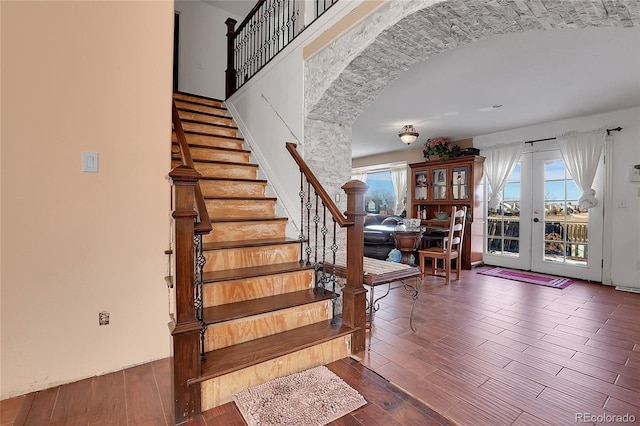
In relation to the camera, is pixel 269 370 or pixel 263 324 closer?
pixel 269 370

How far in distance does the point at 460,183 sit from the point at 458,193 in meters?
0.19

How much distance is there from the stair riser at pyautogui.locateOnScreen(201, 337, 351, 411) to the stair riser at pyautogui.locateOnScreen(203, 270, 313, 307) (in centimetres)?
52

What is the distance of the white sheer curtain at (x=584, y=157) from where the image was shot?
4.60 meters

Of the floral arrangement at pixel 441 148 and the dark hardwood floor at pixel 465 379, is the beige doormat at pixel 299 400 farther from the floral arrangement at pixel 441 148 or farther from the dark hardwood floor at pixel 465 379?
the floral arrangement at pixel 441 148

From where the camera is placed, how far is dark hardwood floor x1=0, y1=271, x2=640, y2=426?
1.68 m

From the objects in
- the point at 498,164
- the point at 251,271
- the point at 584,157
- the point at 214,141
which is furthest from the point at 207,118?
the point at 584,157

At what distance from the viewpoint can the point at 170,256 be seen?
7.41ft

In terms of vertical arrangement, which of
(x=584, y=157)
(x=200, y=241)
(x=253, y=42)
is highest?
(x=253, y=42)

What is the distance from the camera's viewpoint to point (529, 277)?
16.3 feet

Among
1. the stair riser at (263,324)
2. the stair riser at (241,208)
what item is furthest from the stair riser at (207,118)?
the stair riser at (263,324)

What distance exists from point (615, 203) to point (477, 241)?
2.00 m

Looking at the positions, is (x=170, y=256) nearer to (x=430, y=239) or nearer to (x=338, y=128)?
(x=338, y=128)

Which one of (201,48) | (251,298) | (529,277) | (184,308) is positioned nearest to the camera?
(184,308)

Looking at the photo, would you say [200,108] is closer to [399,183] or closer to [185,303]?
[185,303]
